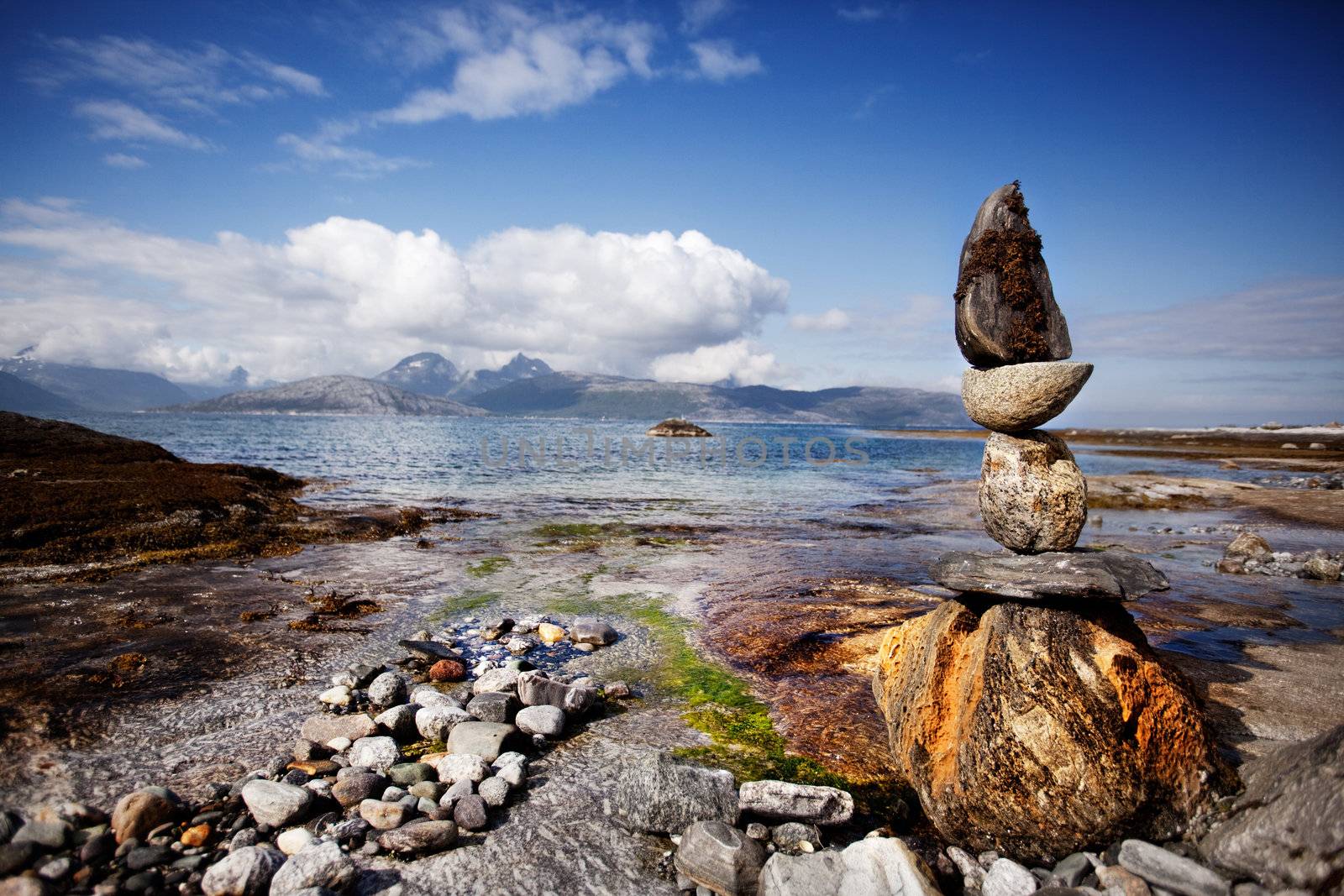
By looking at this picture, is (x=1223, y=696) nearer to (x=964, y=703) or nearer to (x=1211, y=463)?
(x=964, y=703)

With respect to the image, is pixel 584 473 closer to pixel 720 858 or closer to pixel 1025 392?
pixel 1025 392

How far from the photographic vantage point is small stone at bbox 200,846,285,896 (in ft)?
14.6

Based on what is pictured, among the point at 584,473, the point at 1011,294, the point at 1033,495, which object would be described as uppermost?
the point at 1011,294

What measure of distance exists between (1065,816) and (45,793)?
29.1ft

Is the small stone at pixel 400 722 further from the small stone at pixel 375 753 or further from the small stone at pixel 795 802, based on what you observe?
the small stone at pixel 795 802

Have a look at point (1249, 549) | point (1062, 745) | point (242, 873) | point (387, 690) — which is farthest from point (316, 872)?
point (1249, 549)

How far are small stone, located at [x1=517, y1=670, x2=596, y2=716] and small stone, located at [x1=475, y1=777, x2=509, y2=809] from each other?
5.23 feet

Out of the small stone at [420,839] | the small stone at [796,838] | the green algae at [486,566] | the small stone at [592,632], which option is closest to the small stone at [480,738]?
the small stone at [420,839]

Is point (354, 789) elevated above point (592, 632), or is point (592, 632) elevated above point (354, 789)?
point (354, 789)

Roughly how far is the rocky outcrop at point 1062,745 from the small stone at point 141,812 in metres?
6.71

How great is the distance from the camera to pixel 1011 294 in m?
6.78

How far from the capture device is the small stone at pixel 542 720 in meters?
6.99

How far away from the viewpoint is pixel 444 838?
5.15m

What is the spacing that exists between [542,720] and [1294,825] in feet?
21.1
